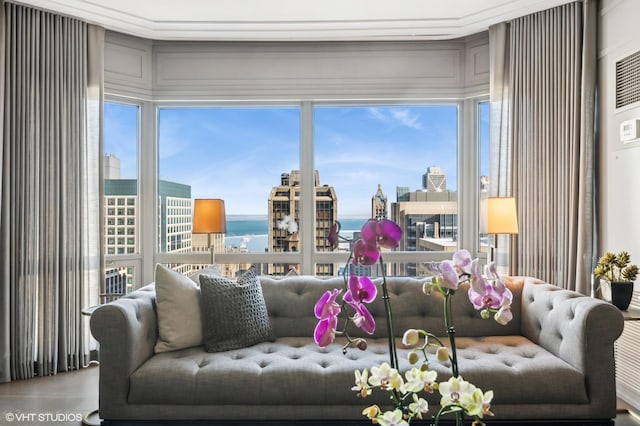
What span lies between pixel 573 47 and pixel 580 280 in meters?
1.66

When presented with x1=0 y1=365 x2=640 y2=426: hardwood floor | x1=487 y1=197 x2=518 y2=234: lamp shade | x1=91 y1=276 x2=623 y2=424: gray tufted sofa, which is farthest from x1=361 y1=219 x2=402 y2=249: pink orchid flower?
x1=487 y1=197 x2=518 y2=234: lamp shade

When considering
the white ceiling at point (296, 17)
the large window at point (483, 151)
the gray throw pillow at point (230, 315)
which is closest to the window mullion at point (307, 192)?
the white ceiling at point (296, 17)

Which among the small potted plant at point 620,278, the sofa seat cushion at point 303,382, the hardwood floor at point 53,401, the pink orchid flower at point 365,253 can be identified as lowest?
the hardwood floor at point 53,401

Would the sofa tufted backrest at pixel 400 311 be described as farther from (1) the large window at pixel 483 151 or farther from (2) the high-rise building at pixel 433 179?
(2) the high-rise building at pixel 433 179

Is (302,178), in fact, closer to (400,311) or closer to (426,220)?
(426,220)

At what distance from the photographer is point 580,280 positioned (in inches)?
132

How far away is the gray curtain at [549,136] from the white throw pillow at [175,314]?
96.2 inches

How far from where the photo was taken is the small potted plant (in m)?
2.57

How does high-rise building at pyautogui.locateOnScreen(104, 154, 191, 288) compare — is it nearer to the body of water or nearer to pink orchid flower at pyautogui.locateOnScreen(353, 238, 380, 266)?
the body of water

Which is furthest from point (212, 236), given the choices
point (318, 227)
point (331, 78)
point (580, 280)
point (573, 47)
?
point (573, 47)

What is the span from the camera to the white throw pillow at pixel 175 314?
2.57 meters

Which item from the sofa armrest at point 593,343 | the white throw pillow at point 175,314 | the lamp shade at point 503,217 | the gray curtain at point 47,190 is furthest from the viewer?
the gray curtain at point 47,190

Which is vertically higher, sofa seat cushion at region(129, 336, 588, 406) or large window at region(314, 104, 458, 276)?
large window at region(314, 104, 458, 276)

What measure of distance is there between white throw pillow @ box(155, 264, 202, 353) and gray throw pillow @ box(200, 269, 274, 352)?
0.06 m
